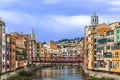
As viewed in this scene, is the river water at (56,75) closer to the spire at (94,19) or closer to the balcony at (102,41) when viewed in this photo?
the balcony at (102,41)

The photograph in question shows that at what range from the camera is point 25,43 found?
16012 cm

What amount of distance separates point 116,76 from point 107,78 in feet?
13.1

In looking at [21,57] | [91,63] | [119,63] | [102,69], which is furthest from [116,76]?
[21,57]

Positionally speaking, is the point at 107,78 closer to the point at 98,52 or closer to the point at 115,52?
the point at 115,52

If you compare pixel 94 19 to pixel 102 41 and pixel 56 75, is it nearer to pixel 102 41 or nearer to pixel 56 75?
pixel 56 75

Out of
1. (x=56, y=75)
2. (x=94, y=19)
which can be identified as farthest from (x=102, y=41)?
(x=94, y=19)

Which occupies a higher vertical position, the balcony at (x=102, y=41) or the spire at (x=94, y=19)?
the spire at (x=94, y=19)

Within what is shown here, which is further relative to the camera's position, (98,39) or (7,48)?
(98,39)

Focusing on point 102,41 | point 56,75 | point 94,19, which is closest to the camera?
point 102,41

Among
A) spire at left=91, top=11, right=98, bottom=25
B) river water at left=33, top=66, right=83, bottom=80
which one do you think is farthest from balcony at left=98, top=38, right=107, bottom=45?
spire at left=91, top=11, right=98, bottom=25

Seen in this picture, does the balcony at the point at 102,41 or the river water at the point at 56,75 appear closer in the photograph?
the balcony at the point at 102,41

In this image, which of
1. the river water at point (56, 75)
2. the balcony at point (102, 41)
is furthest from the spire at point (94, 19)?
the balcony at point (102, 41)

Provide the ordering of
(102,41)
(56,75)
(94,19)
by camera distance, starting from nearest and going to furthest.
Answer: (102,41), (56,75), (94,19)

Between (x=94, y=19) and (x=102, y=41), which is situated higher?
(x=94, y=19)
